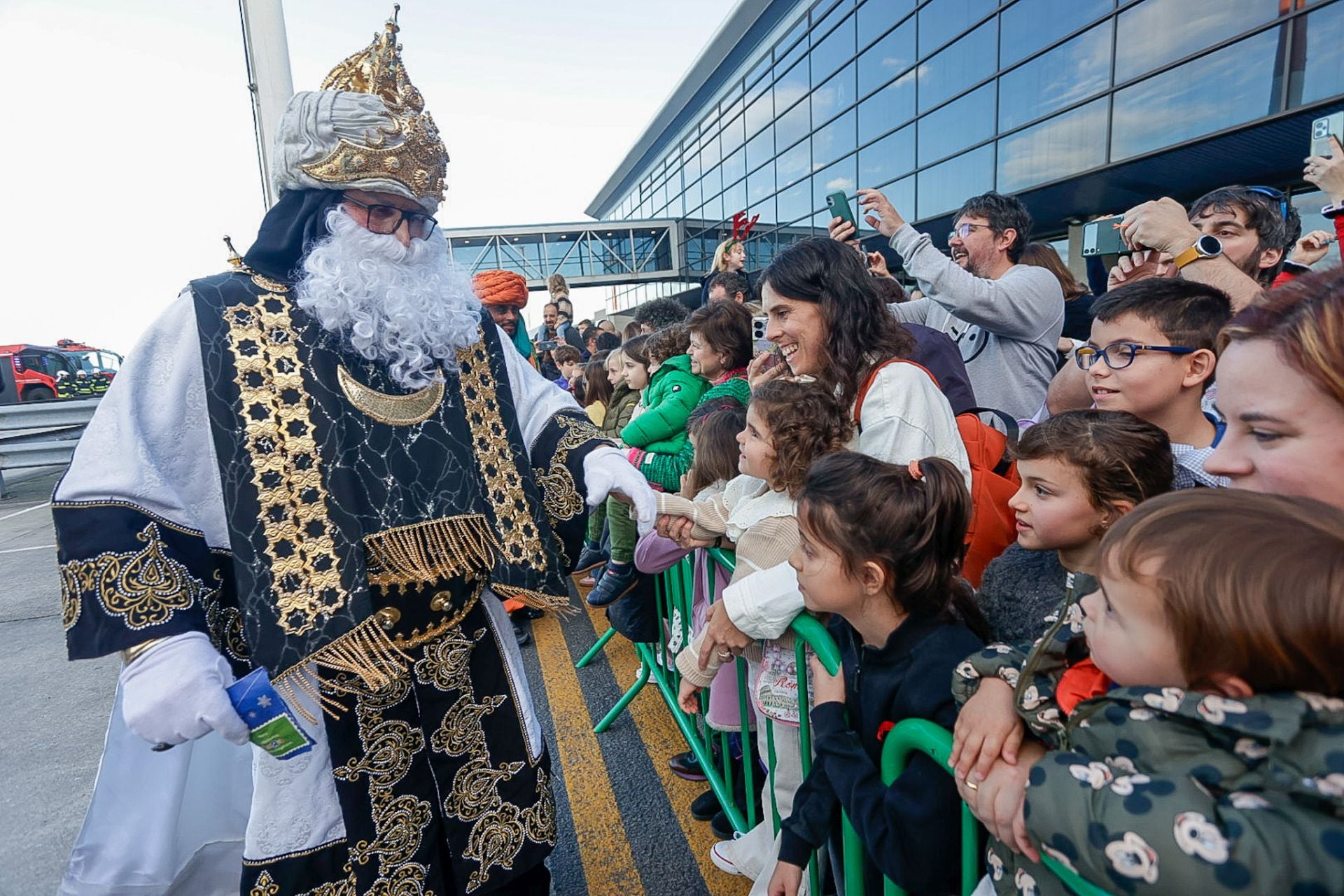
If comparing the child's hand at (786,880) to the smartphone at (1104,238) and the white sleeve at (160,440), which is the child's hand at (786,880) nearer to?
the white sleeve at (160,440)

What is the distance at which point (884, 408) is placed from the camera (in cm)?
172

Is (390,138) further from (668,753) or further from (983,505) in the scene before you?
(668,753)

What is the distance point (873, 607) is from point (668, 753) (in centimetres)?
177

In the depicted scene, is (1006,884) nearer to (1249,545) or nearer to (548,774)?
(1249,545)

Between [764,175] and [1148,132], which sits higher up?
[764,175]

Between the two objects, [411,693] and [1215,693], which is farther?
[411,693]

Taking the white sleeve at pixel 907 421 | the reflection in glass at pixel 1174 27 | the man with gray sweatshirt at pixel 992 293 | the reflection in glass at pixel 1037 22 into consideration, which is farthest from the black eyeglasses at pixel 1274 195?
the reflection in glass at pixel 1037 22

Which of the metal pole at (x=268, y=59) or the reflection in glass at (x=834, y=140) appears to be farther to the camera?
the reflection in glass at (x=834, y=140)

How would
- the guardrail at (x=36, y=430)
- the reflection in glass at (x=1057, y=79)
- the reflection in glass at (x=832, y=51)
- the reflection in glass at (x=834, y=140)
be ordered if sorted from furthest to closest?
the reflection in glass at (x=834, y=140) < the reflection in glass at (x=832, y=51) < the guardrail at (x=36, y=430) < the reflection in glass at (x=1057, y=79)

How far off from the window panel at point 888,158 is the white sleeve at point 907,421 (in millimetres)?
13029

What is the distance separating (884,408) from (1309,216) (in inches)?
346

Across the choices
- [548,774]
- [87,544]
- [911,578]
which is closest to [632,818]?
[548,774]

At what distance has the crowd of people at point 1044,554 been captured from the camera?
0.68 metres

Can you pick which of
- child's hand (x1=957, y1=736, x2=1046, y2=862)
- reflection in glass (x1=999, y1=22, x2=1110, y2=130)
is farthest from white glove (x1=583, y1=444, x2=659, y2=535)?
reflection in glass (x1=999, y1=22, x2=1110, y2=130)
